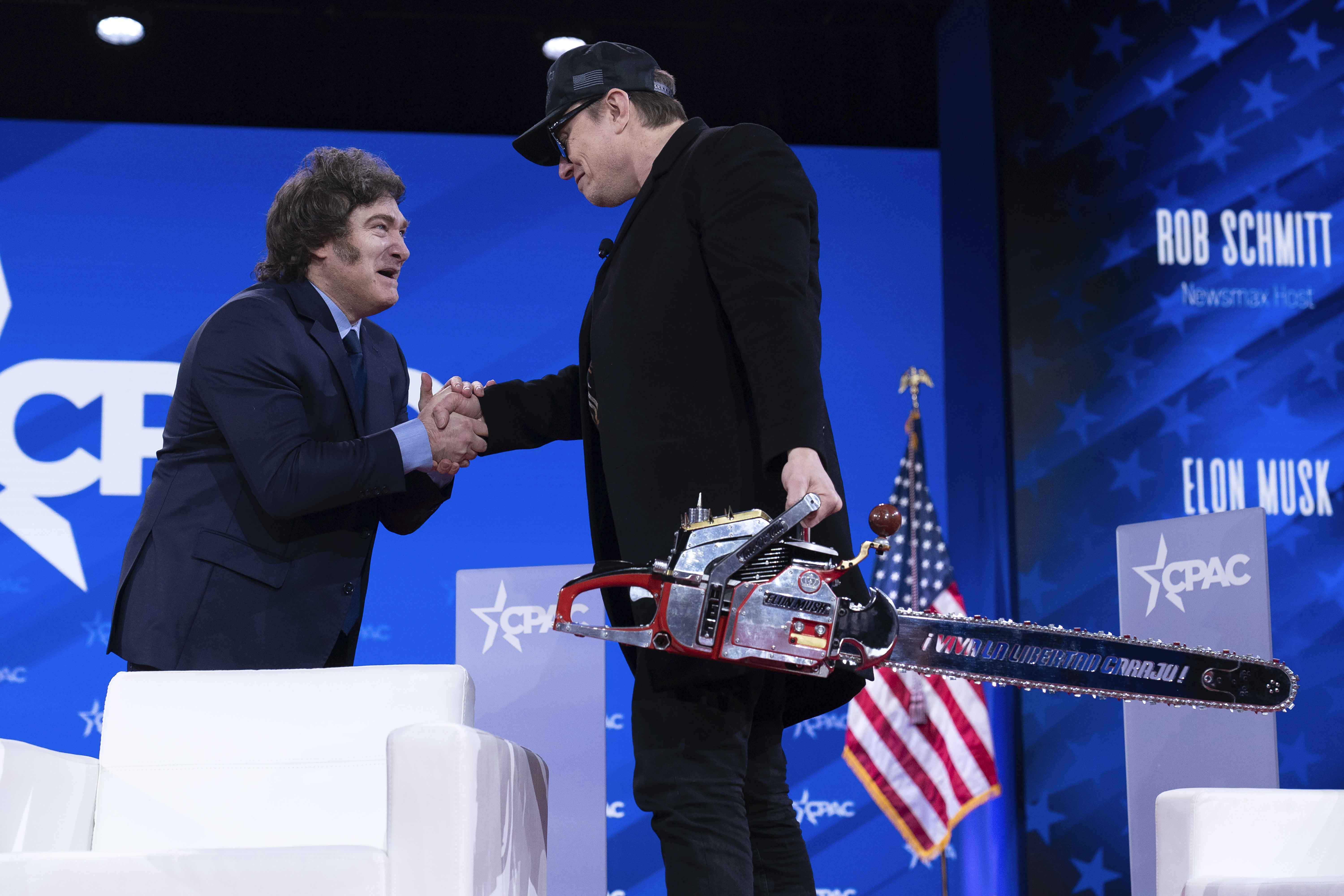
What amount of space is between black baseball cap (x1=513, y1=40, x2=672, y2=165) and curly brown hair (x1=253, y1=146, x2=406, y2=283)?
0.80m

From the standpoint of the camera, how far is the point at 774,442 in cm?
166

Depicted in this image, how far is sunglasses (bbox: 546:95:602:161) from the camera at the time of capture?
2084 millimetres

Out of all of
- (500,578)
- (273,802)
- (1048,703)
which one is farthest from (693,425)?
(1048,703)

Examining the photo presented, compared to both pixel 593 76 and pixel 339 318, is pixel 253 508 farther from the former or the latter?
pixel 593 76

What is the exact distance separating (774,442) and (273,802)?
41.9 inches

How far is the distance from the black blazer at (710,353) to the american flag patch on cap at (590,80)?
0.74 feet

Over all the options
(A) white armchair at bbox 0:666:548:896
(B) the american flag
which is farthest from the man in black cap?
(B) the american flag

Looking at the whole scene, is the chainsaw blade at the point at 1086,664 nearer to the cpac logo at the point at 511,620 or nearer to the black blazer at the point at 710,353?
the black blazer at the point at 710,353

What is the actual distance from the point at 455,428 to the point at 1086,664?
136 cm

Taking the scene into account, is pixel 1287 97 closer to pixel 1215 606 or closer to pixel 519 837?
pixel 1215 606

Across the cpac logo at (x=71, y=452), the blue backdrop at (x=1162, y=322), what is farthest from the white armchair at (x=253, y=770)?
the blue backdrop at (x=1162, y=322)

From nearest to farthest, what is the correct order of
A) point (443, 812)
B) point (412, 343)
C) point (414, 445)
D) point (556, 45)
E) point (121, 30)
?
point (443, 812) → point (414, 445) → point (412, 343) → point (121, 30) → point (556, 45)

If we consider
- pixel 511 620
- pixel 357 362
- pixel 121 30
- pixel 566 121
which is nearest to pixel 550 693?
pixel 511 620

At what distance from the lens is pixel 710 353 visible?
1796 millimetres
